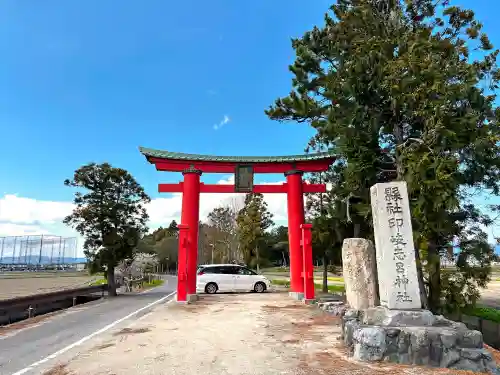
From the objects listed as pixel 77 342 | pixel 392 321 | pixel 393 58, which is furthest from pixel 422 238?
pixel 77 342

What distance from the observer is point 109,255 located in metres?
16.5

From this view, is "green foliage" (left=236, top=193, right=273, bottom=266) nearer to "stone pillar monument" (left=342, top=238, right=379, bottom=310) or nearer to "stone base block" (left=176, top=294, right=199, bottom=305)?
"stone base block" (left=176, top=294, right=199, bottom=305)

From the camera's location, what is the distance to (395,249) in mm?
6137

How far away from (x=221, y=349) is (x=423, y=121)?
23.8 ft

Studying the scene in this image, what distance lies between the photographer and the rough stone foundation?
4837mm

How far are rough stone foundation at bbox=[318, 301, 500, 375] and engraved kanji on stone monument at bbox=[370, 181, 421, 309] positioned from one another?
340 millimetres

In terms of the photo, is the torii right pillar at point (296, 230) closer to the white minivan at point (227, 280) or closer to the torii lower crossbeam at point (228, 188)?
the torii lower crossbeam at point (228, 188)

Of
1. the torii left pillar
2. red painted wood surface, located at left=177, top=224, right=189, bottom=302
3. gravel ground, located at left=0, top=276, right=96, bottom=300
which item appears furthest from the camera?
gravel ground, located at left=0, top=276, right=96, bottom=300

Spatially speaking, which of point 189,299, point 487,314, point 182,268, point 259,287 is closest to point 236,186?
point 182,268

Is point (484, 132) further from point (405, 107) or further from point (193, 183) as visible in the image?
point (193, 183)

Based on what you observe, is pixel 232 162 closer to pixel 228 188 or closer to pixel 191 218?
pixel 228 188

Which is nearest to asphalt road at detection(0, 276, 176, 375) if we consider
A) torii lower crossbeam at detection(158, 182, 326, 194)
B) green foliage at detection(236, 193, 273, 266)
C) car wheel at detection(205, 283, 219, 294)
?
torii lower crossbeam at detection(158, 182, 326, 194)

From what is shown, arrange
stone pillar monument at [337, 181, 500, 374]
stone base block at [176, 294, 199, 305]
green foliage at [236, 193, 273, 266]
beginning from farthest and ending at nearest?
green foliage at [236, 193, 273, 266]
stone base block at [176, 294, 199, 305]
stone pillar monument at [337, 181, 500, 374]

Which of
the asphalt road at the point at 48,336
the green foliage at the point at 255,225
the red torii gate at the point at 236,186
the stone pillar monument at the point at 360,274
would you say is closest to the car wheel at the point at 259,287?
the red torii gate at the point at 236,186
